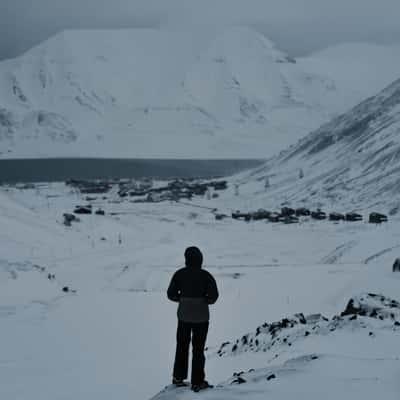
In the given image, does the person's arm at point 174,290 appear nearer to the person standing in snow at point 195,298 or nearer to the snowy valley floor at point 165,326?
the person standing in snow at point 195,298

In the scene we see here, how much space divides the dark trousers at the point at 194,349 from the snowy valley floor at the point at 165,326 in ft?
0.98

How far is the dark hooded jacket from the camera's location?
21.8 feet

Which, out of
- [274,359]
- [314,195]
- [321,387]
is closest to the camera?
[321,387]

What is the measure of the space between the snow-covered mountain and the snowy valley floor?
2879cm

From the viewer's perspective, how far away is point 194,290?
262 inches

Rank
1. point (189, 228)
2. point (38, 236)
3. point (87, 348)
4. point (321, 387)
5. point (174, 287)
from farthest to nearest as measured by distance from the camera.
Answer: point (189, 228) → point (38, 236) → point (87, 348) → point (174, 287) → point (321, 387)

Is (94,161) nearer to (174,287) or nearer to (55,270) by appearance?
(55,270)

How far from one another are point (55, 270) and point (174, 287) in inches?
898

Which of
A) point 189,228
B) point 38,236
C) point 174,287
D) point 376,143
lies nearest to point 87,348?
point 174,287

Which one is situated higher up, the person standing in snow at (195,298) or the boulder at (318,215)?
the boulder at (318,215)

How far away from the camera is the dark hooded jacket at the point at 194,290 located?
6645 millimetres

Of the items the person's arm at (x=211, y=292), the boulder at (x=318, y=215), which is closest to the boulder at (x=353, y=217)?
the boulder at (x=318, y=215)

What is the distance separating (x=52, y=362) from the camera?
10.3m

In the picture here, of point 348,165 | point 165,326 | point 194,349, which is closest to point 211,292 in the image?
point 194,349
